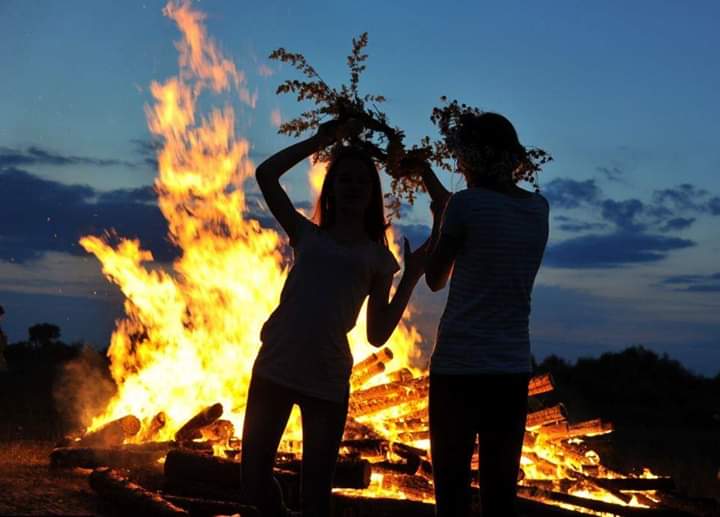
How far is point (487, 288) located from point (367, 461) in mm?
3881

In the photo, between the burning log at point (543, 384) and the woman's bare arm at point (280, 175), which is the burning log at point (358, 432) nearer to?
the burning log at point (543, 384)

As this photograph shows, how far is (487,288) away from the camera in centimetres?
405

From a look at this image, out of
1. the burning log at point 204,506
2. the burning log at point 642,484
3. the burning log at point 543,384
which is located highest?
the burning log at point 543,384

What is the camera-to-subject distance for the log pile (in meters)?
7.29

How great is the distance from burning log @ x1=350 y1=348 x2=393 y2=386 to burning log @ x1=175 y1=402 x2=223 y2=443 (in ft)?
5.35

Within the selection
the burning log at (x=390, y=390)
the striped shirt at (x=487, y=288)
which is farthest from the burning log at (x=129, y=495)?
the striped shirt at (x=487, y=288)

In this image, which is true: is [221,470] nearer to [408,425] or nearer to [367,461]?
[367,461]

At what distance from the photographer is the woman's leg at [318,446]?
4.26 m

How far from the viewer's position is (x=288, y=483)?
726 centimetres

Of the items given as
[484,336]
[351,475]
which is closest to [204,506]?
[351,475]

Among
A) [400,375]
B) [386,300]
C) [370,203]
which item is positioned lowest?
[386,300]

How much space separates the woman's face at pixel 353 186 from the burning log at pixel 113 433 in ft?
19.2

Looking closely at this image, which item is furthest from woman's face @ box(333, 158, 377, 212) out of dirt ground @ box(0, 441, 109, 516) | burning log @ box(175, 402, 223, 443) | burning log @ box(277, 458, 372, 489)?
burning log @ box(175, 402, 223, 443)

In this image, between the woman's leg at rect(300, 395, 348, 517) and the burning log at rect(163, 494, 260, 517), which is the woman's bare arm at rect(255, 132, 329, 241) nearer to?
the woman's leg at rect(300, 395, 348, 517)
